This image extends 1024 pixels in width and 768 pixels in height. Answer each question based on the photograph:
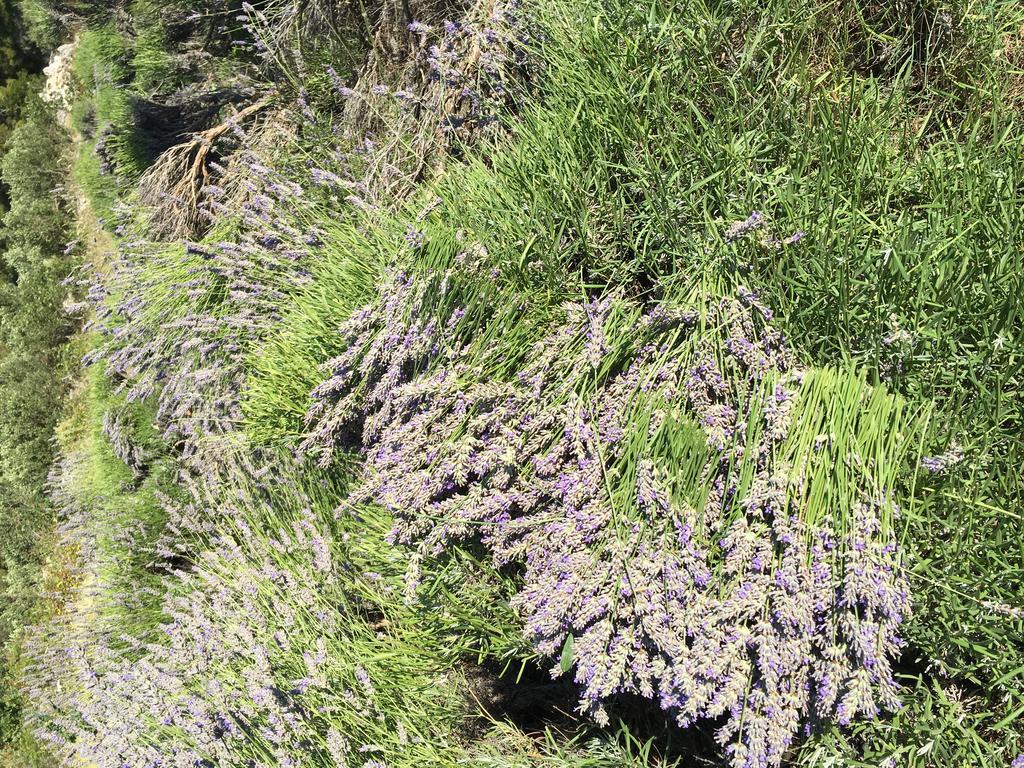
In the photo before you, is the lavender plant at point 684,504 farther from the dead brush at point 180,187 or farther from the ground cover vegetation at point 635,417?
the dead brush at point 180,187

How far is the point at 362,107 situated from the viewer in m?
3.55

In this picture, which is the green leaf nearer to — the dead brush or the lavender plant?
the lavender plant

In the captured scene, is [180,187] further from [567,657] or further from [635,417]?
[567,657]

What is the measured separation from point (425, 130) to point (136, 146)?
3.21m

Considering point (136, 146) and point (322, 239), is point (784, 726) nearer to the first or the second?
point (322, 239)

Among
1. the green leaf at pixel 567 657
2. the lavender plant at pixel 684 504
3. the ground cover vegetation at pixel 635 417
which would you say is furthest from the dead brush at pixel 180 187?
the green leaf at pixel 567 657

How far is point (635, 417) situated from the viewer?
1.82 meters

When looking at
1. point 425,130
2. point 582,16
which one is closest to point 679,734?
point 582,16

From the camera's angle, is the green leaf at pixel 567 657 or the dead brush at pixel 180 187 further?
the dead brush at pixel 180 187

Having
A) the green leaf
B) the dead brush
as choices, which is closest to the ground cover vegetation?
the green leaf

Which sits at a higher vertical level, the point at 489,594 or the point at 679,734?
the point at 489,594

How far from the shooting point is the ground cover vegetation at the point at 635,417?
1.60 m

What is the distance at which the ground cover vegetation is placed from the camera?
1596 mm

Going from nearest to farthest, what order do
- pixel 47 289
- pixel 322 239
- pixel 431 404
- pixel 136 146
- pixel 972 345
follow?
pixel 972 345, pixel 431 404, pixel 322 239, pixel 136 146, pixel 47 289
